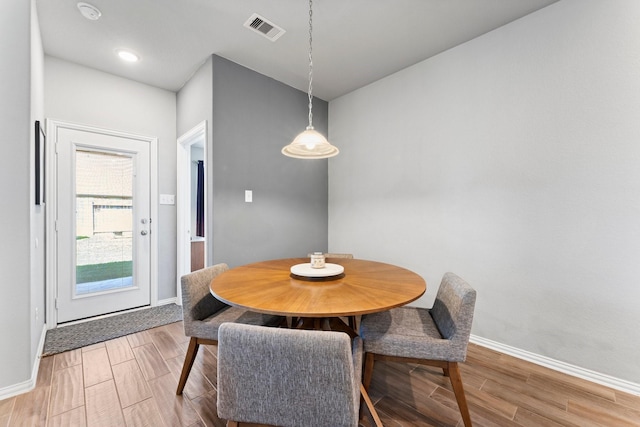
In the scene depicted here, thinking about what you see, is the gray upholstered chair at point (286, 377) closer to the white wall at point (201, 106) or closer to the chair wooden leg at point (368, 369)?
the chair wooden leg at point (368, 369)

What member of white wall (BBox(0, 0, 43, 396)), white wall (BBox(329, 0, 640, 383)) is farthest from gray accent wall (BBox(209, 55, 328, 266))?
white wall (BBox(0, 0, 43, 396))

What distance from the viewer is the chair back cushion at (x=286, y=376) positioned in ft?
2.75

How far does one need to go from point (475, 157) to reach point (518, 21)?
3.46 ft

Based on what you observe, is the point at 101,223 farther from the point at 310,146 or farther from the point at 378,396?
the point at 378,396

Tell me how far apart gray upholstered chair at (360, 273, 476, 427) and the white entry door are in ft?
9.37

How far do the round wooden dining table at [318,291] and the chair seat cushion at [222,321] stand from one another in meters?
0.21

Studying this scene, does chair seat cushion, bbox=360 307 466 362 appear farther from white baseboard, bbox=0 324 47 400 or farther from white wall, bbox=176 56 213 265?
white baseboard, bbox=0 324 47 400

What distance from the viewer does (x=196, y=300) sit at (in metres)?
1.60

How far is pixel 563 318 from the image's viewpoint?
188 centimetres

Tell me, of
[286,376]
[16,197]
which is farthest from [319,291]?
[16,197]

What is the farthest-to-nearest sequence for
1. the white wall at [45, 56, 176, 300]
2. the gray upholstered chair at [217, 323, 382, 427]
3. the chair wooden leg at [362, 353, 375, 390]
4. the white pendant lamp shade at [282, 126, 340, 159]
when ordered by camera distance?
the white wall at [45, 56, 176, 300] → the white pendant lamp shade at [282, 126, 340, 159] → the chair wooden leg at [362, 353, 375, 390] → the gray upholstered chair at [217, 323, 382, 427]

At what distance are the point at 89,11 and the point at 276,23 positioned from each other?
1.38 m

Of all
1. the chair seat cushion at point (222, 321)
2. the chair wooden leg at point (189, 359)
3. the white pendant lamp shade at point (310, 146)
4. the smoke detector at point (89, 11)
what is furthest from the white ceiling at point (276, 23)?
the chair wooden leg at point (189, 359)

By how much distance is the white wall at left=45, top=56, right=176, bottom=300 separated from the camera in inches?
103
